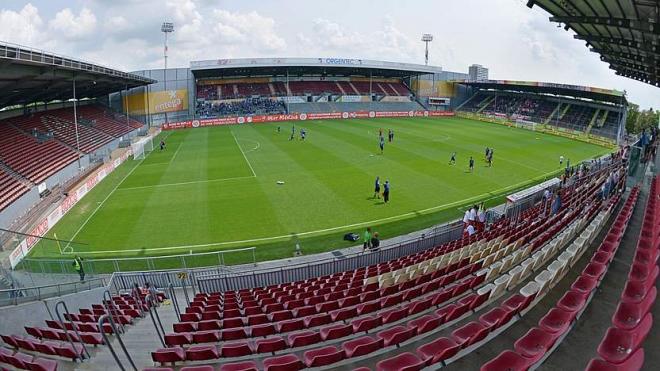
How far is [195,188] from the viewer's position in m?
27.5

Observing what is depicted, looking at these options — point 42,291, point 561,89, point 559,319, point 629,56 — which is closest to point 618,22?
point 629,56

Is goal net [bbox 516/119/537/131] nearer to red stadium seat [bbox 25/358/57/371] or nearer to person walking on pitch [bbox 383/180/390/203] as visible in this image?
person walking on pitch [bbox 383/180/390/203]

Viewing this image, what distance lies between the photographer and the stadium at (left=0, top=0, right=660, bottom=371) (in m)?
7.11

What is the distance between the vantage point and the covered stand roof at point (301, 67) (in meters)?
69.1

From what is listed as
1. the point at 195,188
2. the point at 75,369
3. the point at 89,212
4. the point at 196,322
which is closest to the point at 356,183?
the point at 195,188

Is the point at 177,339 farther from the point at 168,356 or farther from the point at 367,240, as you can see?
the point at 367,240

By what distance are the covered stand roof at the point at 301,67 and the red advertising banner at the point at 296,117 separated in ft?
30.3

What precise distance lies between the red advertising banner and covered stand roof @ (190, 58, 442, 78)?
9.24 metres

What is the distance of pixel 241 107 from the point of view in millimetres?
72062

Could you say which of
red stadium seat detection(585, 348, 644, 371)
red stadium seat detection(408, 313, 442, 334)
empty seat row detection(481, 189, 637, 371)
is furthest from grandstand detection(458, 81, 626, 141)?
red stadium seat detection(585, 348, 644, 371)

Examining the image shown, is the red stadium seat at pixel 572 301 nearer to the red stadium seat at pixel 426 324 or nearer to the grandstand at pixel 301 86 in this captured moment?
the red stadium seat at pixel 426 324

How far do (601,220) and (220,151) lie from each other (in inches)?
1325

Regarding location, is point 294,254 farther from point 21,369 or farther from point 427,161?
point 427,161

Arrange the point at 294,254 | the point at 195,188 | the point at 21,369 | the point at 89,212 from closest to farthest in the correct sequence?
the point at 21,369 → the point at 294,254 → the point at 89,212 → the point at 195,188
